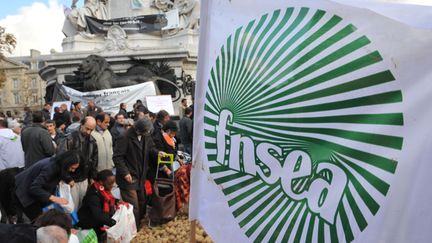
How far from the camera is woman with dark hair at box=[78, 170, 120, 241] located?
469cm

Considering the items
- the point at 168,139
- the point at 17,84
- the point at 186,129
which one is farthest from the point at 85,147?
the point at 17,84

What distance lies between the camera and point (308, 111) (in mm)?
1810

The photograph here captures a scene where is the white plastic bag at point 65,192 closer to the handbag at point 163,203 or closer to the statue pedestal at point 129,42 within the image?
the handbag at point 163,203

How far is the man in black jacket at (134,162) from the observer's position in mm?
5668

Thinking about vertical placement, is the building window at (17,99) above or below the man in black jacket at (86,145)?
below

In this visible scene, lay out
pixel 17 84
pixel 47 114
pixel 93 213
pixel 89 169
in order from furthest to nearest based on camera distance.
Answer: pixel 17 84, pixel 47 114, pixel 89 169, pixel 93 213

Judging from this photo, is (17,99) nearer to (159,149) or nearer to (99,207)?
(159,149)

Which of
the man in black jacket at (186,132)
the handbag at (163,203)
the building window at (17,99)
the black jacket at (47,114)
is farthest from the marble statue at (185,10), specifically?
the building window at (17,99)

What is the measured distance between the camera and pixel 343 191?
167cm

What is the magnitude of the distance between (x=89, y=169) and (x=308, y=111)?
4.29m

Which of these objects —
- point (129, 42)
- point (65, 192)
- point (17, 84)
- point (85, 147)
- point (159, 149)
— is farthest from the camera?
point (17, 84)

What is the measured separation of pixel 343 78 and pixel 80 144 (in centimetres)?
474

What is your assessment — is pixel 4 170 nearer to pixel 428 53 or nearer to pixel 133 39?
pixel 428 53

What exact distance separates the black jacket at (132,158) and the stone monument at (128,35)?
498 inches
